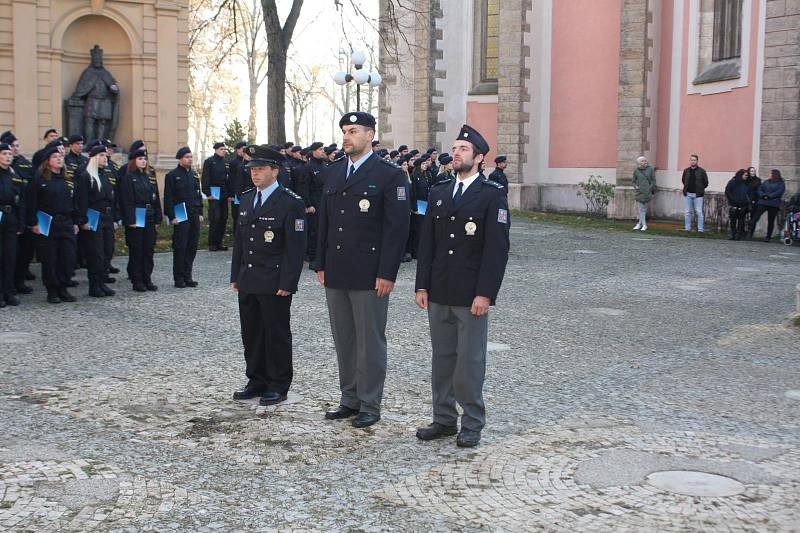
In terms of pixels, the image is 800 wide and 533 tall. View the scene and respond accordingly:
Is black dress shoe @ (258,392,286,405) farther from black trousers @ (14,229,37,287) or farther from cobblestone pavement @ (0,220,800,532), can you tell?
black trousers @ (14,229,37,287)

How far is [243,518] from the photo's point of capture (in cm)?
495

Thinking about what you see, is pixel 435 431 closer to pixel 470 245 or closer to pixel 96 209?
pixel 470 245

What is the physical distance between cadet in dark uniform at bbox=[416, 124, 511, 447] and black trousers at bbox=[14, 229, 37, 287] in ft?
27.6

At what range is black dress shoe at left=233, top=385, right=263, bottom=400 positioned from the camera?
7.39 m

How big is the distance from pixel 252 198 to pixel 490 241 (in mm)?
2143

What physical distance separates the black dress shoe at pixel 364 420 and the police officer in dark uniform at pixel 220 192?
11.8 meters

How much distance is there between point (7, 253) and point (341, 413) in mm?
6595

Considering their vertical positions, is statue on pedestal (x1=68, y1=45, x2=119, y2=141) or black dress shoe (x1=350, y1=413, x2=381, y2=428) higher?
statue on pedestal (x1=68, y1=45, x2=119, y2=141)

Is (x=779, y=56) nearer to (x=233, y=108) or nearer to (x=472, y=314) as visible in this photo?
(x=472, y=314)

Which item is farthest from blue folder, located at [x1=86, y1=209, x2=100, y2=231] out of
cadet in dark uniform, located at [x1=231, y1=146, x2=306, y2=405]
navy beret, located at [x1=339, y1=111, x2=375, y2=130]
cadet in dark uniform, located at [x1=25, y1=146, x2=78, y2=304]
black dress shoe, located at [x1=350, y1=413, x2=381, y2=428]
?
black dress shoe, located at [x1=350, y1=413, x2=381, y2=428]

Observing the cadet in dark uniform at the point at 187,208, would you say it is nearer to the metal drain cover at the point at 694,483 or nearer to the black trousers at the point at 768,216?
the metal drain cover at the point at 694,483

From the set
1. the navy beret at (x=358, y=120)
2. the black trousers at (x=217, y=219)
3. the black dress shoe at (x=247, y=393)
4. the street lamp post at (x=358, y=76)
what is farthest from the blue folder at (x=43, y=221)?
the street lamp post at (x=358, y=76)

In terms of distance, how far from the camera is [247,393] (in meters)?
7.41

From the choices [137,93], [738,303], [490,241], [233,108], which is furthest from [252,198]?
[233,108]
